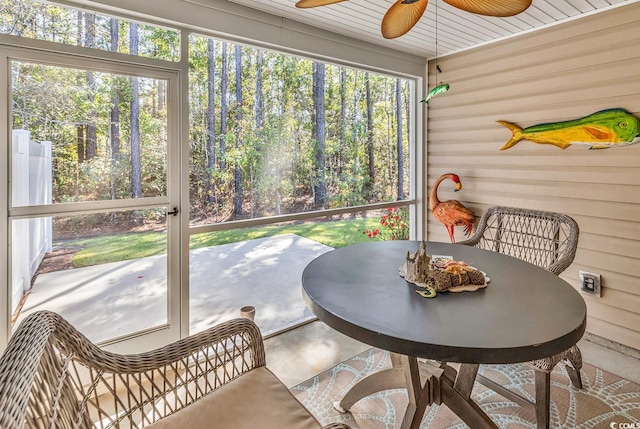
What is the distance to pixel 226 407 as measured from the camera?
116 centimetres

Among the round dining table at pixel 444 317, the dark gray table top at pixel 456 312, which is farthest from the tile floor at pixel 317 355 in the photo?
the dark gray table top at pixel 456 312

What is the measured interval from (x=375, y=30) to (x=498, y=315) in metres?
2.55

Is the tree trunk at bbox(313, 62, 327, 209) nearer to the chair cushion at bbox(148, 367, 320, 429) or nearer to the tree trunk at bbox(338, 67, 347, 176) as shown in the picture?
the tree trunk at bbox(338, 67, 347, 176)

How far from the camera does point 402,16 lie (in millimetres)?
1682

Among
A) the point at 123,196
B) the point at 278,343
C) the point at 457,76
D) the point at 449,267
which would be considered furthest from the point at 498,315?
the point at 457,76

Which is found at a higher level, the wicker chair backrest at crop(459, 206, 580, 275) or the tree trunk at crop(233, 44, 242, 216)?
the tree trunk at crop(233, 44, 242, 216)

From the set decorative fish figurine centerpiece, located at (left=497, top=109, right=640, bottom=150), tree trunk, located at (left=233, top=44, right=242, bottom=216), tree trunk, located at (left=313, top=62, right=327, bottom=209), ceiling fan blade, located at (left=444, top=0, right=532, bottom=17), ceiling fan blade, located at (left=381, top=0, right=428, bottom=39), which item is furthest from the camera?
tree trunk, located at (left=313, top=62, right=327, bottom=209)

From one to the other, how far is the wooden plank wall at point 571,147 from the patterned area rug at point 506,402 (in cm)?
75

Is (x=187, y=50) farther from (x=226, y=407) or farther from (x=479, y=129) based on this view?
(x=479, y=129)

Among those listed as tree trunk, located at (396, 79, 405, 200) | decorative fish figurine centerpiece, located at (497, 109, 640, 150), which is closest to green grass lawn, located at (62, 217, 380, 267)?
tree trunk, located at (396, 79, 405, 200)

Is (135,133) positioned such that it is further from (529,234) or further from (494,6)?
(529,234)

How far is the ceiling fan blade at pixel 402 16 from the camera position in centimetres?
158

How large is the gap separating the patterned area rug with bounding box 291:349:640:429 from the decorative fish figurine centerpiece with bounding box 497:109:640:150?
1.60 m

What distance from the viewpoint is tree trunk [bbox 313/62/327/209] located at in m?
2.97
